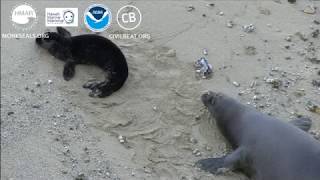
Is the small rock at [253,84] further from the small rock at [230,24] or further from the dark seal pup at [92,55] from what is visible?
the dark seal pup at [92,55]

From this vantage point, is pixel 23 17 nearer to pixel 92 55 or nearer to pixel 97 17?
pixel 97 17

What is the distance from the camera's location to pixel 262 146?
548cm

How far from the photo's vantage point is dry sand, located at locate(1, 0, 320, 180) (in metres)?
5.34

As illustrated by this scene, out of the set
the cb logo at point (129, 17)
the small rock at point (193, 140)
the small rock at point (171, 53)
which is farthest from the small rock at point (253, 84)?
the cb logo at point (129, 17)

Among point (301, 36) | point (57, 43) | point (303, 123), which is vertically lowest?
point (303, 123)

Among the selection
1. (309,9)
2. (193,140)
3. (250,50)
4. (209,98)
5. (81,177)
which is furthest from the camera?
(309,9)

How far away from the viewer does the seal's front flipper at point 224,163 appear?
216 inches

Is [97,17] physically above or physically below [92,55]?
above

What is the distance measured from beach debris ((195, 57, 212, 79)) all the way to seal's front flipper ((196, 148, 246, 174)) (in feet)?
4.31

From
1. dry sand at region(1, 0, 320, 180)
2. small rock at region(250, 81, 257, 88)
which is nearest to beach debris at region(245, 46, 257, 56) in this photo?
dry sand at region(1, 0, 320, 180)

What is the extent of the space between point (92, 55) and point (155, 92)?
Answer: 854mm

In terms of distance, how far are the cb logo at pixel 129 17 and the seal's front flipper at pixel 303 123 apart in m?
2.42

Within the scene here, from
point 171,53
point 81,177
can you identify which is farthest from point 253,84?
point 81,177

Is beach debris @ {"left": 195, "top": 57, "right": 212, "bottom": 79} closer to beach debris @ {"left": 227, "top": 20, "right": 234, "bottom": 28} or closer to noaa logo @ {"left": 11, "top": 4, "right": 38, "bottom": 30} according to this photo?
beach debris @ {"left": 227, "top": 20, "right": 234, "bottom": 28}
